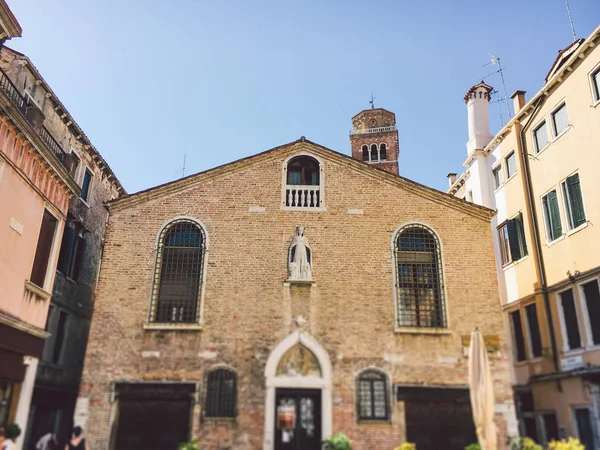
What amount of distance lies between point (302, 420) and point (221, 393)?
7.20ft

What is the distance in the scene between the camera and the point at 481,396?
11438 millimetres

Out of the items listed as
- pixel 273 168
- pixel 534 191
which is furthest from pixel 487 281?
pixel 273 168

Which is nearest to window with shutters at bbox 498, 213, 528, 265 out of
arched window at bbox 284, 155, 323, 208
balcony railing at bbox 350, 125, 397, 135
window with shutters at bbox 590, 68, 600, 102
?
window with shutters at bbox 590, 68, 600, 102

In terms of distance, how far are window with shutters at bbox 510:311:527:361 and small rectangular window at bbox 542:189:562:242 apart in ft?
10.4

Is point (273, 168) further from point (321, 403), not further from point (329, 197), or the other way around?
Result: point (321, 403)

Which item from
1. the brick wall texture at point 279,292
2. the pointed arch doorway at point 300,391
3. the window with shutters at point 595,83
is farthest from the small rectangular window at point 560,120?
the pointed arch doorway at point 300,391

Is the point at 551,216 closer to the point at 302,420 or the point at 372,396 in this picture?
the point at 372,396

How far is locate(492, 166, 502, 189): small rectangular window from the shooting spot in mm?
19891

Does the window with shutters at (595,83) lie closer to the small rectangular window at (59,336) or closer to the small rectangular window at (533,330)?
the small rectangular window at (533,330)

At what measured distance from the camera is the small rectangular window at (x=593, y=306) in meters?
13.6

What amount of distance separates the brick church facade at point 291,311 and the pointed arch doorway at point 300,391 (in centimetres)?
3

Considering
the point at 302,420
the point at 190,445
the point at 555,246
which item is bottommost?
the point at 190,445

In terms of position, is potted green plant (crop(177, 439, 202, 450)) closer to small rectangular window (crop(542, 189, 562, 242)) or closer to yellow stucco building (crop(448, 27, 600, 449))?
yellow stucco building (crop(448, 27, 600, 449))

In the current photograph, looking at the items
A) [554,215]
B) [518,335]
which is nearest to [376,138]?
[518,335]
